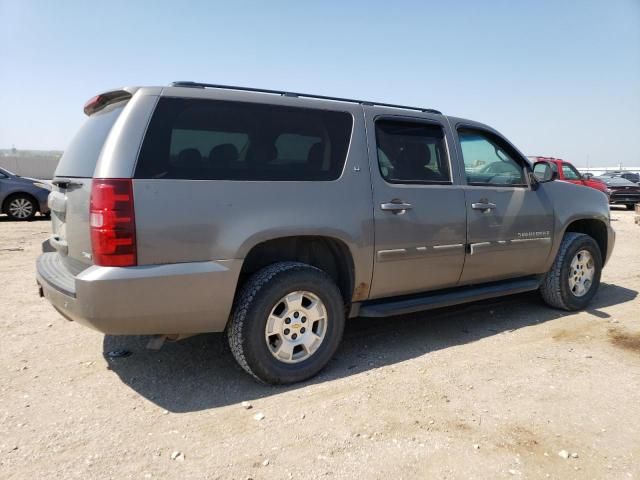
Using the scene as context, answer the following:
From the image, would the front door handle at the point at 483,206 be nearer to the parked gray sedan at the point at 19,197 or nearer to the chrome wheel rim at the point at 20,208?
the parked gray sedan at the point at 19,197

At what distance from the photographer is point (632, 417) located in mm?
2891

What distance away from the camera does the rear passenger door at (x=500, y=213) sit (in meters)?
4.15

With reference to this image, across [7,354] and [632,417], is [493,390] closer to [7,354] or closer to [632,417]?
[632,417]

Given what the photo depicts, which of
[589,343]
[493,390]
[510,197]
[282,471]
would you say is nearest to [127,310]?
[282,471]

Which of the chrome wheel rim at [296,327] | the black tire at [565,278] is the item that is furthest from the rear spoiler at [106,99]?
the black tire at [565,278]

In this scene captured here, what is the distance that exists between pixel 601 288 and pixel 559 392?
353 centimetres

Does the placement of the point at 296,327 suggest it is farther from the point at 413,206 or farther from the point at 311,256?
the point at 413,206

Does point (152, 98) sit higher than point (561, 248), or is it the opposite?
point (152, 98)

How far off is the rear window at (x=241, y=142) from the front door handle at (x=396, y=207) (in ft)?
1.41

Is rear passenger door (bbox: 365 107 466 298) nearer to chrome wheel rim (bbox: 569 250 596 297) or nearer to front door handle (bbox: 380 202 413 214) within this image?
front door handle (bbox: 380 202 413 214)

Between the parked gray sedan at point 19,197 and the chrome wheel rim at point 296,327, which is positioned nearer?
the chrome wheel rim at point 296,327

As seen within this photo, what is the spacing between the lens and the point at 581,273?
507cm

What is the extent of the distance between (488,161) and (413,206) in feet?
4.13

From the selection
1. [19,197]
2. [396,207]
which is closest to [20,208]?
[19,197]
